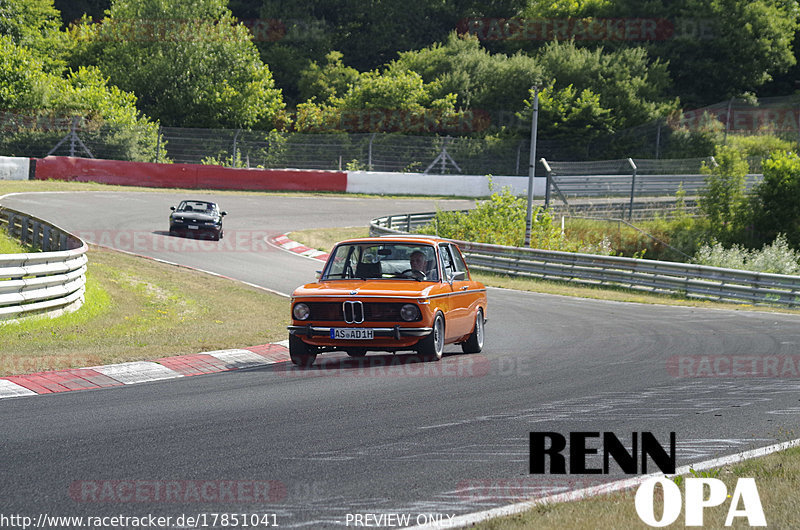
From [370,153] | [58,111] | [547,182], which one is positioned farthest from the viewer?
[58,111]

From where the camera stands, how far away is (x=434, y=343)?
36.8 feet

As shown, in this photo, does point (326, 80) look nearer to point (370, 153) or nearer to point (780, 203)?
point (370, 153)

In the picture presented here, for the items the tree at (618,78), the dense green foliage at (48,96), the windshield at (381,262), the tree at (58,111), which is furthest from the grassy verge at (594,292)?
the tree at (618,78)

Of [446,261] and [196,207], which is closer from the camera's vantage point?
[446,261]

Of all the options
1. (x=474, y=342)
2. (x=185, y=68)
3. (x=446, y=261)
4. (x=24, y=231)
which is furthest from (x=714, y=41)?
(x=446, y=261)

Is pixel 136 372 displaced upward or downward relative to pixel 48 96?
downward

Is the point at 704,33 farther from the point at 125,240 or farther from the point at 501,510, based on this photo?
the point at 501,510

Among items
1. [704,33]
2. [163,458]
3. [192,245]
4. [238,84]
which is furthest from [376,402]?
[704,33]

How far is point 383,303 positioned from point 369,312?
0.64ft

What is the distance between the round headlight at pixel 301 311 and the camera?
11180 millimetres

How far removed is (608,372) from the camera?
1102cm

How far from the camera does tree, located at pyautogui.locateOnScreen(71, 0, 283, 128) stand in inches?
2467

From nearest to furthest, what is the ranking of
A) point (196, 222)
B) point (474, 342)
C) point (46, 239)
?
point (474, 342) → point (46, 239) → point (196, 222)

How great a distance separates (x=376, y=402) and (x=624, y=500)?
354 centimetres
